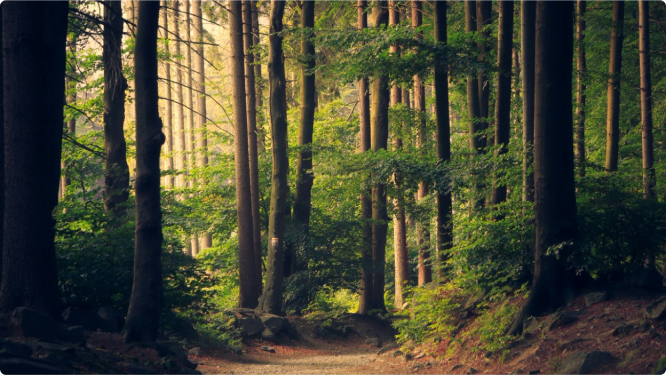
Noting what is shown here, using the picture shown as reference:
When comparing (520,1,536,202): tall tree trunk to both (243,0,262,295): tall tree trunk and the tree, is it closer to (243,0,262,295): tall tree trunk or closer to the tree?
the tree

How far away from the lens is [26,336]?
20.0ft

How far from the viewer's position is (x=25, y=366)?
496 centimetres

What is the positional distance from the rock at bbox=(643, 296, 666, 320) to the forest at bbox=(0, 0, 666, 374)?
0.07 feet

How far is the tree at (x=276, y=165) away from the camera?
51.5 feet

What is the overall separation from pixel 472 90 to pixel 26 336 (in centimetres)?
1164

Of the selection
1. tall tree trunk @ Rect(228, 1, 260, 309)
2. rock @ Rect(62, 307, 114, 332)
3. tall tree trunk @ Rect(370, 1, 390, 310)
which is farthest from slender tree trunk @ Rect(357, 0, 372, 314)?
rock @ Rect(62, 307, 114, 332)

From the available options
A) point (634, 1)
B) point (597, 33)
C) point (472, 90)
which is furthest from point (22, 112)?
point (634, 1)

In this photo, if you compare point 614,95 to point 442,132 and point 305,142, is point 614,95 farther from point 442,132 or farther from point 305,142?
point 305,142

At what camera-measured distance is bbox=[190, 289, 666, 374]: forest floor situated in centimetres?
667

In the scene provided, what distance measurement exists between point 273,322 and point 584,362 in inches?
371

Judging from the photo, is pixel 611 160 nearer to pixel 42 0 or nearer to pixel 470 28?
pixel 470 28

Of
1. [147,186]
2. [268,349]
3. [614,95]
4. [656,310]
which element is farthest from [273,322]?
[614,95]

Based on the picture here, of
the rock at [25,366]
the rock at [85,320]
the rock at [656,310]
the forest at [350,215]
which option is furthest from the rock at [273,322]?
the rock at [25,366]

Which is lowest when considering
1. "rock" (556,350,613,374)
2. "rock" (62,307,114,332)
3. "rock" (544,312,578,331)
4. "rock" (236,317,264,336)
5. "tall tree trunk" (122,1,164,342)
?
"rock" (236,317,264,336)
